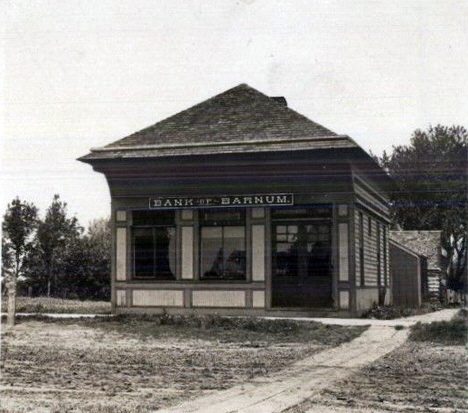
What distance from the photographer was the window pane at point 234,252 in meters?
21.0

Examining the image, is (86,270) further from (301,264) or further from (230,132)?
(301,264)

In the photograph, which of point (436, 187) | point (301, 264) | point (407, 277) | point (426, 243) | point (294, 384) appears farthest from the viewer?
point (436, 187)

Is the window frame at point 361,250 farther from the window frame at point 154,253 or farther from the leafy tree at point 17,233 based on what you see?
the leafy tree at point 17,233

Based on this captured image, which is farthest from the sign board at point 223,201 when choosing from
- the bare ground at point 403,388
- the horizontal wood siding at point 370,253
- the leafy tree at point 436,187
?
the leafy tree at point 436,187

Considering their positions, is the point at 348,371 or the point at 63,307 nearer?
the point at 348,371

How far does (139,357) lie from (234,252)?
938cm

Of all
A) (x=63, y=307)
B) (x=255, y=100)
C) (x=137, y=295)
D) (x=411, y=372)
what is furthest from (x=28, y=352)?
(x=255, y=100)

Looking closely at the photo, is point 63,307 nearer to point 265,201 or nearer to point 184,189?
point 184,189

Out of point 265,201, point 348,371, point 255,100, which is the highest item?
point 255,100

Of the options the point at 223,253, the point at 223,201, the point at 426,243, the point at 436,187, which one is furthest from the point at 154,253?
the point at 436,187

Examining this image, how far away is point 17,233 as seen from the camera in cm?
3859

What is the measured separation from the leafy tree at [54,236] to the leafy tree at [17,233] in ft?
2.03

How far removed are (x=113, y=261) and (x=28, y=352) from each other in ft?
31.3

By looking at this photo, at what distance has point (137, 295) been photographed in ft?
71.4
